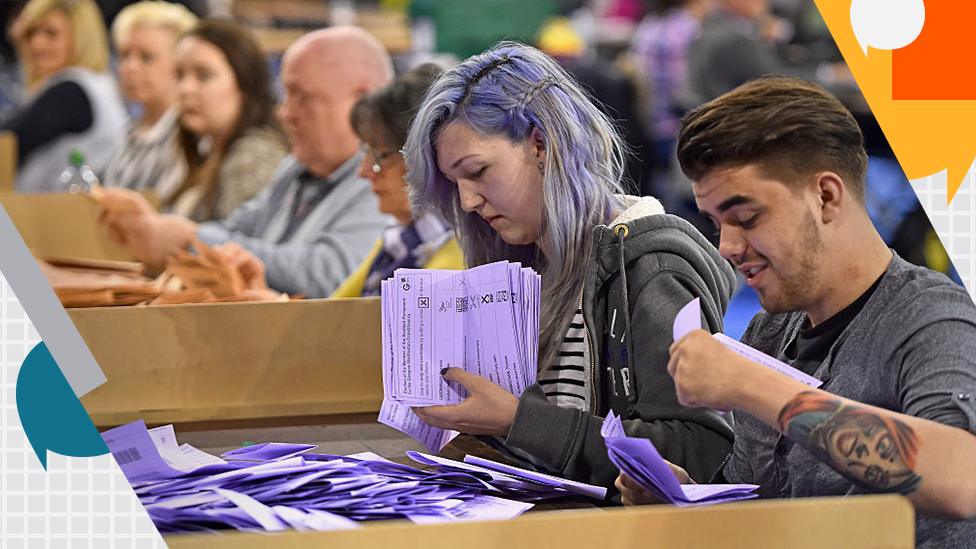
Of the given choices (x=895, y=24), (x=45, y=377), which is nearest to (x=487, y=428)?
(x=45, y=377)

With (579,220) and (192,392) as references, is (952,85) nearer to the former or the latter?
(579,220)

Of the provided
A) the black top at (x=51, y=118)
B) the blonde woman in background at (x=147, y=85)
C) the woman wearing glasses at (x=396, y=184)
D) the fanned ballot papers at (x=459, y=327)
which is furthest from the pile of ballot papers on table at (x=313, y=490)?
the black top at (x=51, y=118)

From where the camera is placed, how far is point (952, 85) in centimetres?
333

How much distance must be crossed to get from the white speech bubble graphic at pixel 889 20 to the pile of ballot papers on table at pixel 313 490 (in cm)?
176

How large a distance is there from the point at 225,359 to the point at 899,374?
1305mm

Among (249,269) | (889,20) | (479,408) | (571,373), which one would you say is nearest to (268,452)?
(479,408)

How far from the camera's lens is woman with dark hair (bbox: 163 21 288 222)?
13.2 ft

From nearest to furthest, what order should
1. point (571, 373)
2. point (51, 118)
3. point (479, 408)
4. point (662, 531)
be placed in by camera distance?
1. point (662, 531)
2. point (479, 408)
3. point (571, 373)
4. point (51, 118)

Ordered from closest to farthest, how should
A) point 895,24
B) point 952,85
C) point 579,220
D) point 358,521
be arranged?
point 358,521
point 579,220
point 895,24
point 952,85

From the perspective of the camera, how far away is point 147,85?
522cm

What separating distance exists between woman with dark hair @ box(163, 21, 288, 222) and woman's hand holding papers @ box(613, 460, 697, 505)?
2789 millimetres

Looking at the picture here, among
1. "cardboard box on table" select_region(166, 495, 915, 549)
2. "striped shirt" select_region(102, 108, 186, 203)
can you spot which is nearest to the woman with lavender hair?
"cardboard box on table" select_region(166, 495, 915, 549)

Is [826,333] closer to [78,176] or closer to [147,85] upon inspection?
[78,176]

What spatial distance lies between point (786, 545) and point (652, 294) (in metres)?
0.48
